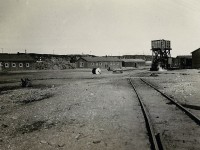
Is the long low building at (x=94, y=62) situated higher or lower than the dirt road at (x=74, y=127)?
higher

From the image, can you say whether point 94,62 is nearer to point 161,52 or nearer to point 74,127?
point 161,52

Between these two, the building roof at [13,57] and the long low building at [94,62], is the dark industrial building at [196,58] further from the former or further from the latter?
the building roof at [13,57]

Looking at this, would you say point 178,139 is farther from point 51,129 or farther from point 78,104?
point 78,104

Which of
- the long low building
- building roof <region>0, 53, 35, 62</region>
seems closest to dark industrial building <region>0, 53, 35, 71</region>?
building roof <region>0, 53, 35, 62</region>

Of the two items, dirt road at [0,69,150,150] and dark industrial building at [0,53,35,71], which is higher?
dark industrial building at [0,53,35,71]

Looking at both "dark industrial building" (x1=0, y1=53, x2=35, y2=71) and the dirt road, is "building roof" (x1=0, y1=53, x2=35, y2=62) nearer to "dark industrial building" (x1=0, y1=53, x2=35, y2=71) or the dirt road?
"dark industrial building" (x1=0, y1=53, x2=35, y2=71)

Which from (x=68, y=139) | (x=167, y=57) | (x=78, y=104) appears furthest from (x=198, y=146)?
(x=167, y=57)

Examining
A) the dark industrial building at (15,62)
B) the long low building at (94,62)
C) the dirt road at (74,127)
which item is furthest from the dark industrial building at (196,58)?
the dirt road at (74,127)

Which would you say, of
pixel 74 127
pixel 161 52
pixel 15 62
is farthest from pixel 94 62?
pixel 74 127
